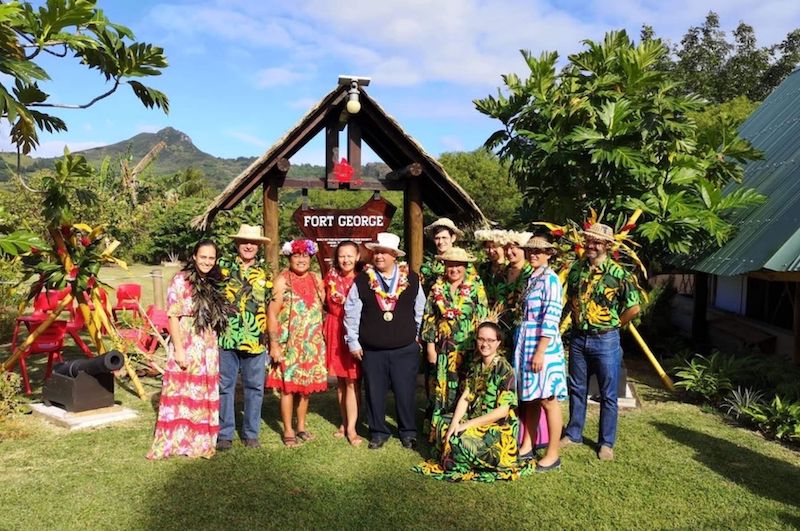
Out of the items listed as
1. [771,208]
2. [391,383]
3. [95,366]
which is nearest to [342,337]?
[391,383]

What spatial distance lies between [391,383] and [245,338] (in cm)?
129

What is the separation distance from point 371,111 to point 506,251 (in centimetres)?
228

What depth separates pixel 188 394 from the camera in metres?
4.86

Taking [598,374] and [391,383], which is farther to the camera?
[391,383]

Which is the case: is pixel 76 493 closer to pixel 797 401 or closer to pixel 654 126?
pixel 797 401

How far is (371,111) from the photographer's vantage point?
6.42 metres

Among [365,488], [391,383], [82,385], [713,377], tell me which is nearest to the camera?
[365,488]

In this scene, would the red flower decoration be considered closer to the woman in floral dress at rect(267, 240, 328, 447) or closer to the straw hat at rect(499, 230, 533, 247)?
the woman in floral dress at rect(267, 240, 328, 447)

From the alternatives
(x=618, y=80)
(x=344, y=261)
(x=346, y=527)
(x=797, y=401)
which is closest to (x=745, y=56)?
(x=618, y=80)

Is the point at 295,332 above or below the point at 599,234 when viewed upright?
below

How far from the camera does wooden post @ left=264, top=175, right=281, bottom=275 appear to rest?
20.8 ft

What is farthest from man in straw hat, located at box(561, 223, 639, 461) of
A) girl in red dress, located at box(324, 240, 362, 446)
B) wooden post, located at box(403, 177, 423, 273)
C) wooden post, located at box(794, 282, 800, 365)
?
wooden post, located at box(794, 282, 800, 365)

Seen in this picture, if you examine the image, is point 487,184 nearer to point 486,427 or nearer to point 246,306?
point 246,306

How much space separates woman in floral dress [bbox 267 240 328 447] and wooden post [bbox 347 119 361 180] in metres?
1.74
